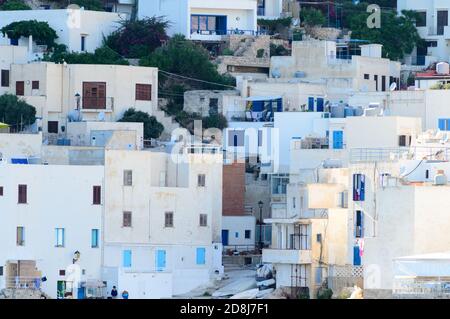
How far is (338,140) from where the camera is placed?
37.9 m

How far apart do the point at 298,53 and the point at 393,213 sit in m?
18.0

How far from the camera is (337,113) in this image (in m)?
40.1

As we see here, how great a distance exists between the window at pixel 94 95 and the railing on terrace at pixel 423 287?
1673 centimetres

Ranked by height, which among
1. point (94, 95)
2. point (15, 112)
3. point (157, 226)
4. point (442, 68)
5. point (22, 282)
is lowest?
point (22, 282)

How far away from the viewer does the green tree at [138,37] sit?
148 ft

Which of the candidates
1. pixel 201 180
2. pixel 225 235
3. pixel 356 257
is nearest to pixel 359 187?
pixel 356 257

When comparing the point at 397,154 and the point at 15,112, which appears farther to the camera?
the point at 15,112

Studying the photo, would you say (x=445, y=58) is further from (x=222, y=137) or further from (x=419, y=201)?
(x=419, y=201)

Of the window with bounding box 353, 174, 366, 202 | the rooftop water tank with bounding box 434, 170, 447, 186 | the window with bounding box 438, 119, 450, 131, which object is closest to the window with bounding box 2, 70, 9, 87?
the window with bounding box 438, 119, 450, 131

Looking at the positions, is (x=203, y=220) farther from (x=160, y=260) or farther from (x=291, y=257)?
(x=291, y=257)

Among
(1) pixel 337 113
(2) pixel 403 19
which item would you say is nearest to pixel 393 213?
(1) pixel 337 113

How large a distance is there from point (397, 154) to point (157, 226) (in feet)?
17.2

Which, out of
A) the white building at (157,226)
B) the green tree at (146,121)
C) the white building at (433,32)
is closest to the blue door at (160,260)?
the white building at (157,226)

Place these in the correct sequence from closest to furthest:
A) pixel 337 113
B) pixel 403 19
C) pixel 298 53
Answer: pixel 337 113 < pixel 298 53 < pixel 403 19
